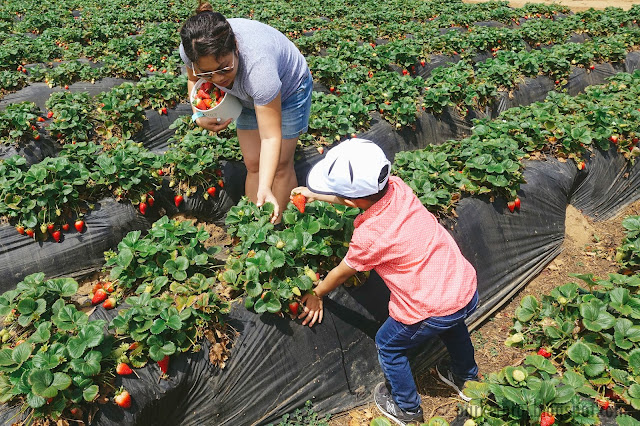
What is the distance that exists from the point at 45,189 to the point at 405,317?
3.27 metres

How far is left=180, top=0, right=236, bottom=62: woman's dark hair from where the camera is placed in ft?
7.07

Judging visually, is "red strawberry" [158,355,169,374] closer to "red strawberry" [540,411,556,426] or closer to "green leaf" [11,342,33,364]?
"green leaf" [11,342,33,364]

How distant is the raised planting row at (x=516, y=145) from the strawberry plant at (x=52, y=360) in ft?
8.24

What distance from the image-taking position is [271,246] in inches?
105

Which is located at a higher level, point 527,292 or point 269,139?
point 269,139

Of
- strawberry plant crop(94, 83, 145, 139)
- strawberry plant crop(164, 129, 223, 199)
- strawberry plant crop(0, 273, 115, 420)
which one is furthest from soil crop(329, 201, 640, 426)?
strawberry plant crop(94, 83, 145, 139)

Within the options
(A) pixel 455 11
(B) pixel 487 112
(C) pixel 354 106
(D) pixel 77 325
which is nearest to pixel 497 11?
(A) pixel 455 11

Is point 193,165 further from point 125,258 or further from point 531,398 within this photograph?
point 531,398

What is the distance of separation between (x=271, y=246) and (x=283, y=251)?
11 cm

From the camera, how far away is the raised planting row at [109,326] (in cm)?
202

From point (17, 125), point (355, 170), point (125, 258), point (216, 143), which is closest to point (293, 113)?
point (355, 170)

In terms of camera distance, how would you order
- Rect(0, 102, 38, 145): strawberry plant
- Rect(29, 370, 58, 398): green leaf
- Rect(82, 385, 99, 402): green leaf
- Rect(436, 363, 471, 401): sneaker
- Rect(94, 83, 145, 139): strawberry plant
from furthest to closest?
1. Rect(94, 83, 145, 139): strawberry plant
2. Rect(0, 102, 38, 145): strawberry plant
3. Rect(436, 363, 471, 401): sneaker
4. Rect(82, 385, 99, 402): green leaf
5. Rect(29, 370, 58, 398): green leaf

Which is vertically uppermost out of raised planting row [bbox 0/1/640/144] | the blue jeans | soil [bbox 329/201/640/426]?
raised planting row [bbox 0/1/640/144]

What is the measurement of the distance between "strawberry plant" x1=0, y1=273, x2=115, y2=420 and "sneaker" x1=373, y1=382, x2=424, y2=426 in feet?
5.57
